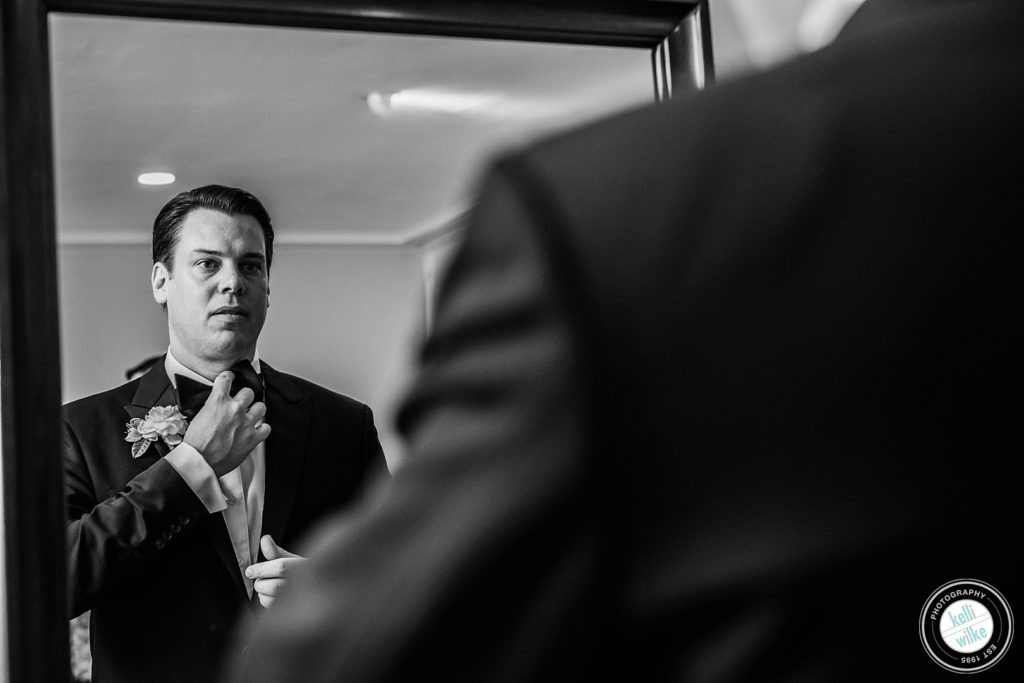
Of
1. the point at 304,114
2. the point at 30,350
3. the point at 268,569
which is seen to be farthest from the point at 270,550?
the point at 304,114

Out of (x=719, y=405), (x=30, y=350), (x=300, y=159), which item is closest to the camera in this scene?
(x=719, y=405)

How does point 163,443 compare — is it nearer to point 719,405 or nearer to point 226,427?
point 226,427

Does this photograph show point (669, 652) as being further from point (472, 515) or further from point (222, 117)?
point (222, 117)

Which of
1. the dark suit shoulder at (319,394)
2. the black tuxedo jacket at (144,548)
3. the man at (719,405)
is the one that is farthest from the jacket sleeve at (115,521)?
the man at (719,405)

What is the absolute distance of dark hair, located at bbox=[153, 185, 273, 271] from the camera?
763 mm

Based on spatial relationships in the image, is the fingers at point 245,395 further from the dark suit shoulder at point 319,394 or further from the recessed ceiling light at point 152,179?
the recessed ceiling light at point 152,179

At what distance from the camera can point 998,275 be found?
0.29 meters

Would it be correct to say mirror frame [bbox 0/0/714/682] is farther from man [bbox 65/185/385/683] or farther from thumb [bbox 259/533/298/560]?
thumb [bbox 259/533/298/560]

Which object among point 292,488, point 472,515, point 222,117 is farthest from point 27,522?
point 472,515

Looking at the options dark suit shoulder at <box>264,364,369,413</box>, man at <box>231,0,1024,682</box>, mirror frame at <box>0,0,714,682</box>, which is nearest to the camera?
man at <box>231,0,1024,682</box>

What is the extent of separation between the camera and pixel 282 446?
79 centimetres

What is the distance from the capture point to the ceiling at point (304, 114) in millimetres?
743

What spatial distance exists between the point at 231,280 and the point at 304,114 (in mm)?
144

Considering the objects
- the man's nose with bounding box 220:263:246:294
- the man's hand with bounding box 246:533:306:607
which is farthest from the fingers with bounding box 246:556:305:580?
the man's nose with bounding box 220:263:246:294
